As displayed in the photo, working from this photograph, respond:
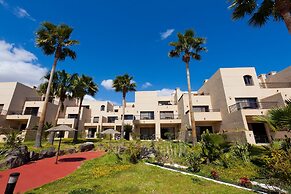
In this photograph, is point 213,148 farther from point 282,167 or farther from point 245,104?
point 245,104

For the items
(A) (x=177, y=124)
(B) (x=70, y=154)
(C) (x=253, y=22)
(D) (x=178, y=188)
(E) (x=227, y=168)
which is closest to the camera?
(D) (x=178, y=188)

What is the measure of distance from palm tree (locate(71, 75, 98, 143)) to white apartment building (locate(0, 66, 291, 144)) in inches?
329

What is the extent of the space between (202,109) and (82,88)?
1887cm

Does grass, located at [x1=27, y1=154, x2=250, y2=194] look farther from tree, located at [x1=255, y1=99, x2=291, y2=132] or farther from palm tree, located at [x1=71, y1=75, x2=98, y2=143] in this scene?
palm tree, located at [x1=71, y1=75, x2=98, y2=143]

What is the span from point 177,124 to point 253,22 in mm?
21859

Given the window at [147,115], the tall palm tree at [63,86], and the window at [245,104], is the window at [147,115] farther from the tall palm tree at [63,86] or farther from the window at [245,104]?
the window at [245,104]

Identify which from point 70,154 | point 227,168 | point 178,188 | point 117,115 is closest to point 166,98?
point 117,115

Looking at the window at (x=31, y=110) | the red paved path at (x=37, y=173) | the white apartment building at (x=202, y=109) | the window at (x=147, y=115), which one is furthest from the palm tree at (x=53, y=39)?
the window at (x=147, y=115)

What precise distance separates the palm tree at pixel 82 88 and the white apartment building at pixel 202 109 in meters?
8.35

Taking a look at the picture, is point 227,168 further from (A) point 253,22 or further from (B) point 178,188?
(A) point 253,22

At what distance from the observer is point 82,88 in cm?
2281

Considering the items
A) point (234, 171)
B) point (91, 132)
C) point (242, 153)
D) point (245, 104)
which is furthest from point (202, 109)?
point (91, 132)

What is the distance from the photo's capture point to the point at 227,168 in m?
8.64

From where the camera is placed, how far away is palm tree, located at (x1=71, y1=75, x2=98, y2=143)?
2214 cm
